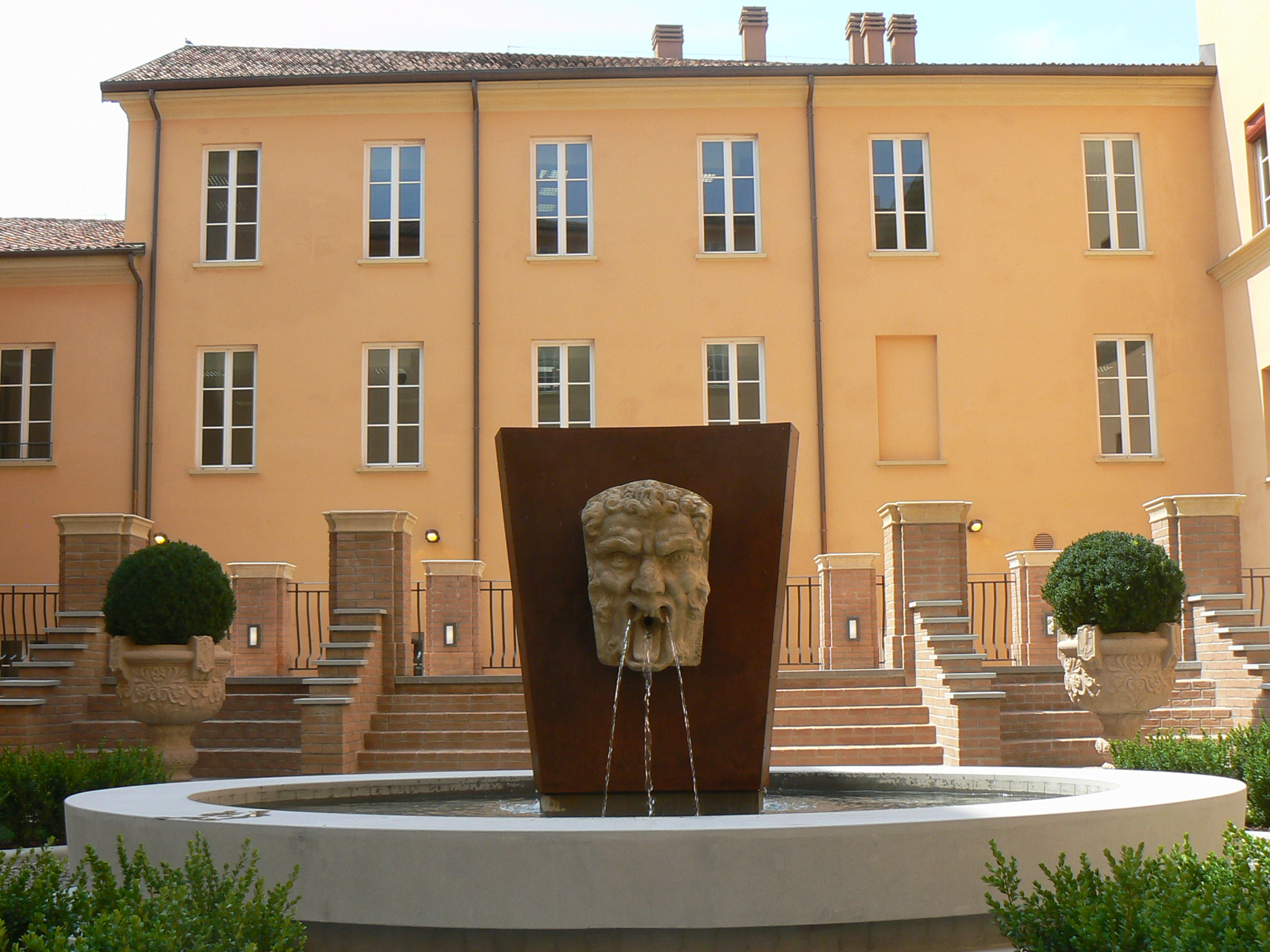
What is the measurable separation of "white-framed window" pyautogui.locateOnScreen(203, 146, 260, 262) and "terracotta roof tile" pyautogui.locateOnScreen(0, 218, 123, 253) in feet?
4.86

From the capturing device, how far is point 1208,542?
14.8m

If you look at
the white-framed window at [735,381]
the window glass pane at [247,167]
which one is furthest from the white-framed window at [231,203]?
the white-framed window at [735,381]

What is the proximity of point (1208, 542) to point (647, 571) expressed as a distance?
1039 centimetres

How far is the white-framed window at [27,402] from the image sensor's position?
73.0ft

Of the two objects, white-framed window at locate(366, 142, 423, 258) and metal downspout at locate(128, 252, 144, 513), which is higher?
white-framed window at locate(366, 142, 423, 258)

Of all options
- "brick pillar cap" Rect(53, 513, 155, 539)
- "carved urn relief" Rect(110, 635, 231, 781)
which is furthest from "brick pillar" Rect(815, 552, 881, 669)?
"brick pillar cap" Rect(53, 513, 155, 539)

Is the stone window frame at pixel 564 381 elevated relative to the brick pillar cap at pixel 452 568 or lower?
elevated

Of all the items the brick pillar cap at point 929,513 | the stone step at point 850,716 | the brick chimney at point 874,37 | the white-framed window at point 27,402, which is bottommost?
the stone step at point 850,716

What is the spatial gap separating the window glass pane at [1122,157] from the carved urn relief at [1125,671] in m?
12.1

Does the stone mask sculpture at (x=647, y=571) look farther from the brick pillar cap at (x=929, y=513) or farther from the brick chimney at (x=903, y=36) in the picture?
the brick chimney at (x=903, y=36)

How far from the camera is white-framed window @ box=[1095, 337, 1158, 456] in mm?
21891

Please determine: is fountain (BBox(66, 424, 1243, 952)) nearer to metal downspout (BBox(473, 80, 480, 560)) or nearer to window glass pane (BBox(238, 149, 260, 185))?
metal downspout (BBox(473, 80, 480, 560))

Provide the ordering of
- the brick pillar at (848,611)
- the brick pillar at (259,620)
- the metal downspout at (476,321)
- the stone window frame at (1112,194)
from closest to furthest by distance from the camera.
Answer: the brick pillar at (848,611) → the brick pillar at (259,620) → the metal downspout at (476,321) → the stone window frame at (1112,194)

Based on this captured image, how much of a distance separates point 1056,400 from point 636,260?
22.5 feet
